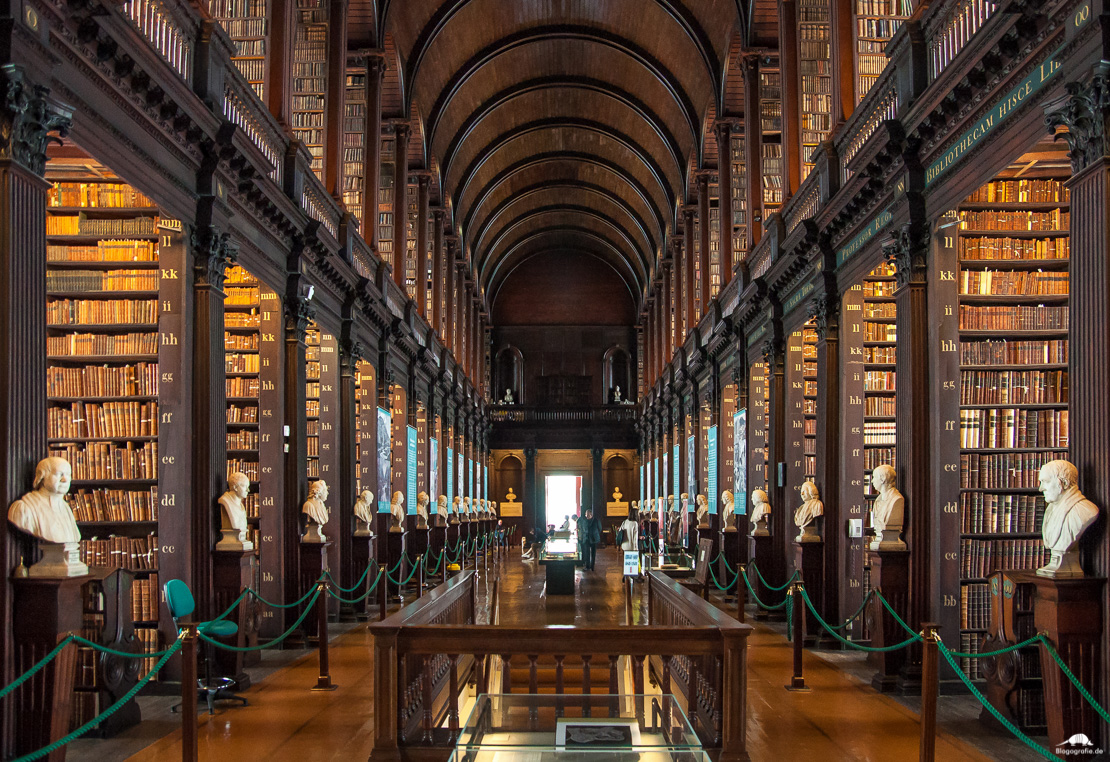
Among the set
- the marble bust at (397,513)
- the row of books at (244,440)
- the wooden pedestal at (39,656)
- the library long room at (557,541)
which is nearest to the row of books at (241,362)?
the library long room at (557,541)

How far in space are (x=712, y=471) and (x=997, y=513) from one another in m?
9.28

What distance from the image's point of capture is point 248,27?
1026 centimetres

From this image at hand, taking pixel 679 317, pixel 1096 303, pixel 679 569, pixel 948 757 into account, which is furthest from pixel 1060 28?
pixel 679 317

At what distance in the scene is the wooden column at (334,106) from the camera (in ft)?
39.6

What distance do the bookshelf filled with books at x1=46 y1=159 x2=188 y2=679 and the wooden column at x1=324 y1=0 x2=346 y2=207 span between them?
→ 4219mm

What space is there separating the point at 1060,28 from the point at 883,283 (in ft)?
16.2

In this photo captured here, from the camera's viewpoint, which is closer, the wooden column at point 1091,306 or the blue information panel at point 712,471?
the wooden column at point 1091,306

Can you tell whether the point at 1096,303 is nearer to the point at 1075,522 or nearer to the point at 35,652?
the point at 1075,522

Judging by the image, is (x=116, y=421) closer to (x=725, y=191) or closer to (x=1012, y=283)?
(x=1012, y=283)

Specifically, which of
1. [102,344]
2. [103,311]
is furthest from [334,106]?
[102,344]

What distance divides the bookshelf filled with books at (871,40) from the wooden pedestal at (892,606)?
183 inches

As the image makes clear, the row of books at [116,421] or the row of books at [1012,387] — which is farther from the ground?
the row of books at [1012,387]

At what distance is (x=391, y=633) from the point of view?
4.77 m

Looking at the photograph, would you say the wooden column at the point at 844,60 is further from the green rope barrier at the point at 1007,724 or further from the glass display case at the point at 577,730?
the glass display case at the point at 577,730
